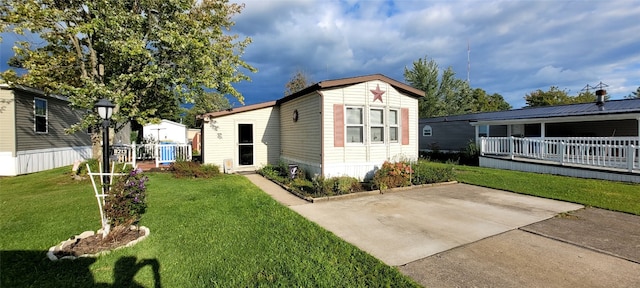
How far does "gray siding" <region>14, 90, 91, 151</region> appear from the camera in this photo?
431 inches

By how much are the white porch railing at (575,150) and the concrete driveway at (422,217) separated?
198 inches

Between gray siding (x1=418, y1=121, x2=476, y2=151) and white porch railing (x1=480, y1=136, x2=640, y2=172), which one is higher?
gray siding (x1=418, y1=121, x2=476, y2=151)

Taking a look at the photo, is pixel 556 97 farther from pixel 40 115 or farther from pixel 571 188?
pixel 40 115

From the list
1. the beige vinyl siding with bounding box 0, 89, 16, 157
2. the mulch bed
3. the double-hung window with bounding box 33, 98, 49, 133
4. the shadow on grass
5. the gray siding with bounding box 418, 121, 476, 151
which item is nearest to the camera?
the shadow on grass

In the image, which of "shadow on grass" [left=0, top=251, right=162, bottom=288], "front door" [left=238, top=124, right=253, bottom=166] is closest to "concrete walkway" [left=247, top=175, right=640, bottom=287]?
"shadow on grass" [left=0, top=251, right=162, bottom=288]

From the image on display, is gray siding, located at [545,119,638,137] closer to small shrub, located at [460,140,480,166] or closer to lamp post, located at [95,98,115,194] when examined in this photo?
small shrub, located at [460,140,480,166]

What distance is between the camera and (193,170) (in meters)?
10.1

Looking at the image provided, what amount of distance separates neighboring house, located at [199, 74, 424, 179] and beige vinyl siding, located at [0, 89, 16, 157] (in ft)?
23.2

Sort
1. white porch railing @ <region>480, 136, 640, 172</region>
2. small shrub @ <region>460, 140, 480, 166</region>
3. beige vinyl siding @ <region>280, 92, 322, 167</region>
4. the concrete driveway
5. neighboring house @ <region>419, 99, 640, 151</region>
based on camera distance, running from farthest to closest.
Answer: small shrub @ <region>460, 140, 480, 166</region> → neighboring house @ <region>419, 99, 640, 151</region> → white porch railing @ <region>480, 136, 640, 172</region> → beige vinyl siding @ <region>280, 92, 322, 167</region> → the concrete driveway

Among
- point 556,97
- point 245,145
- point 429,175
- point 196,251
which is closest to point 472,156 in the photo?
point 429,175

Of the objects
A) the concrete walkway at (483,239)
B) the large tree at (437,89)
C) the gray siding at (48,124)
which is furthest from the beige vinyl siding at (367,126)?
the large tree at (437,89)

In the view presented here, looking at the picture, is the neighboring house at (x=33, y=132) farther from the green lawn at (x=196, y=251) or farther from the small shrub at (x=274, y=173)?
the small shrub at (x=274, y=173)

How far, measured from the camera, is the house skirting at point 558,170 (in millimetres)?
8523

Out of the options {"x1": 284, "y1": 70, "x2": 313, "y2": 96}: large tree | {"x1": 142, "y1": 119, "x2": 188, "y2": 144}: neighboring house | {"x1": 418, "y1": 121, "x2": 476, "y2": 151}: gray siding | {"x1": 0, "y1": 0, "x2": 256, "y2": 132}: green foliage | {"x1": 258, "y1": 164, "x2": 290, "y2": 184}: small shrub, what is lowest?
{"x1": 258, "y1": 164, "x2": 290, "y2": 184}: small shrub
